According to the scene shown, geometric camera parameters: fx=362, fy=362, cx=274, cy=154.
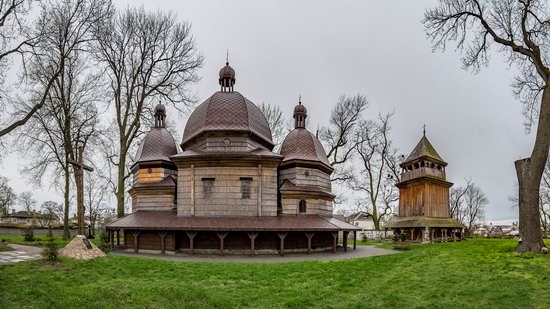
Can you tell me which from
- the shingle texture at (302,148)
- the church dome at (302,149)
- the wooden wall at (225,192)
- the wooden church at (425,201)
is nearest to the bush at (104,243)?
the wooden wall at (225,192)

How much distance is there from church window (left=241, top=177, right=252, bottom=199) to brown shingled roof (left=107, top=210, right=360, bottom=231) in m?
1.30

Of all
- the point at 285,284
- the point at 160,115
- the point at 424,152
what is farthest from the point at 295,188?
the point at 424,152

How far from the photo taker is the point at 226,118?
21453 millimetres

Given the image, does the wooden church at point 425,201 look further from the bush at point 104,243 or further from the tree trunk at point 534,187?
the bush at point 104,243

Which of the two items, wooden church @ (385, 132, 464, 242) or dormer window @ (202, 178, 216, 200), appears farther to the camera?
wooden church @ (385, 132, 464, 242)

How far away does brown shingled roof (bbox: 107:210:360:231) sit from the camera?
17823 mm

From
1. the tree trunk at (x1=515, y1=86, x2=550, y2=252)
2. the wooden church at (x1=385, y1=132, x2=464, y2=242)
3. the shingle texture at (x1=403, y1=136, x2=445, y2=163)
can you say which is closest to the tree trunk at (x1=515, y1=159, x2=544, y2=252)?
the tree trunk at (x1=515, y1=86, x2=550, y2=252)

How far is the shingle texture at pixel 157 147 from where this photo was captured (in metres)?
22.9

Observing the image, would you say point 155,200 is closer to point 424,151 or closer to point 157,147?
point 157,147

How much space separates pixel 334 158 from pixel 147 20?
2050 cm

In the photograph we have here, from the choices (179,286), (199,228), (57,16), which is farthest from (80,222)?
(57,16)

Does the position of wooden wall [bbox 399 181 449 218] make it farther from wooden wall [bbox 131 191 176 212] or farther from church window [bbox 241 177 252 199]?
wooden wall [bbox 131 191 176 212]

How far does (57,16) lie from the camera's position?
17797 millimetres

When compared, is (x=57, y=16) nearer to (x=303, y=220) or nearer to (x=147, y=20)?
(x=147, y=20)
